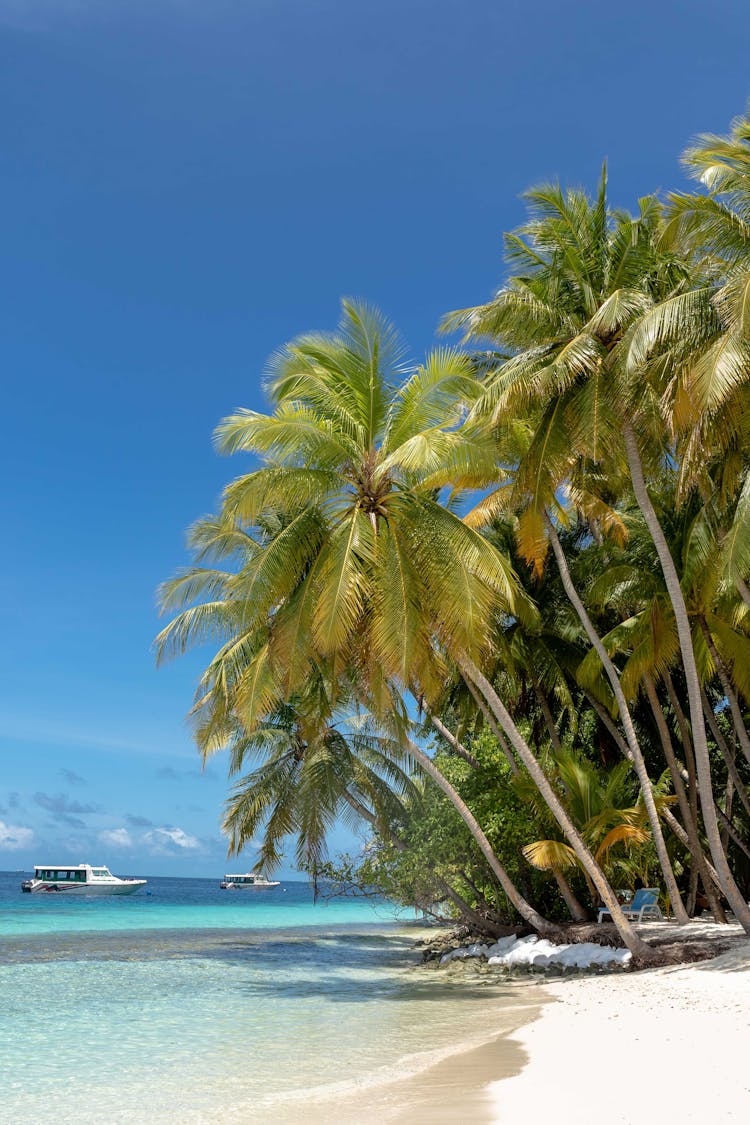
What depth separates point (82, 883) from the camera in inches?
2790

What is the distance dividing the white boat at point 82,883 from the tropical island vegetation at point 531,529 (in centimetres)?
5770

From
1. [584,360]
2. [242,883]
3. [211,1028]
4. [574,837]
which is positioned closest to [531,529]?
[584,360]

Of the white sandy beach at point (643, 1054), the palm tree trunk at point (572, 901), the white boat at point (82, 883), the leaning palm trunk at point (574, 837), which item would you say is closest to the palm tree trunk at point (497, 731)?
the palm tree trunk at point (572, 901)

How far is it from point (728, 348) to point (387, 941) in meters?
22.9

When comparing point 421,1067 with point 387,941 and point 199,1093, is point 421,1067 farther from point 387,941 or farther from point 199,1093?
point 387,941

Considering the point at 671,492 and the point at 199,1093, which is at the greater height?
the point at 671,492

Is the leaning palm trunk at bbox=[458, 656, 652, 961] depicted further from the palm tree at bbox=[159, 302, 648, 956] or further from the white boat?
the white boat

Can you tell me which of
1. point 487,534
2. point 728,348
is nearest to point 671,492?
point 487,534

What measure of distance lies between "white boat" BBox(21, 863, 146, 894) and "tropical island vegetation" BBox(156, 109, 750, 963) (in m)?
57.7

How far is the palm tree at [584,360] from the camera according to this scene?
13.0 metres

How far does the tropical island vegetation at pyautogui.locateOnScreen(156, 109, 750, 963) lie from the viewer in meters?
12.2

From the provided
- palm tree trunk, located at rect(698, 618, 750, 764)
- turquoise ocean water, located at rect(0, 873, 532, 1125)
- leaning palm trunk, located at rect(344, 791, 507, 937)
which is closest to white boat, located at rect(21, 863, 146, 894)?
turquoise ocean water, located at rect(0, 873, 532, 1125)

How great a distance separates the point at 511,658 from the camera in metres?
17.9

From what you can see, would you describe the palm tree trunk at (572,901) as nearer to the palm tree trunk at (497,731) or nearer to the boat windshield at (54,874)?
the palm tree trunk at (497,731)
